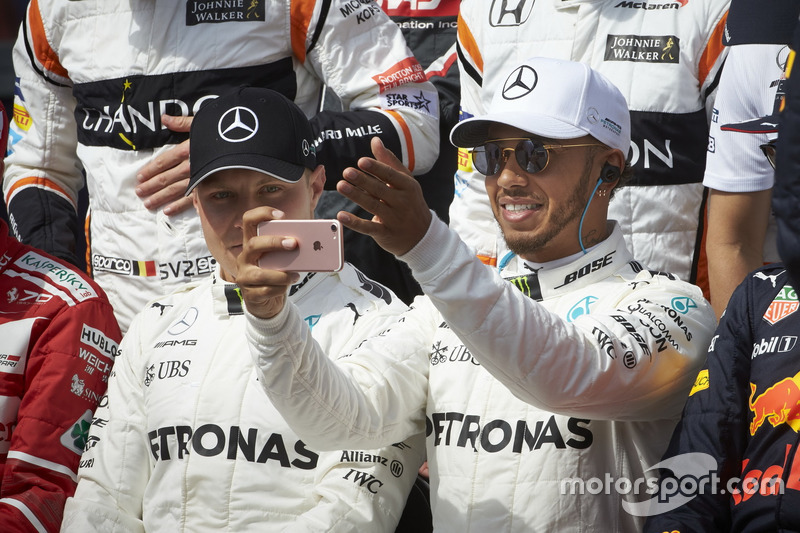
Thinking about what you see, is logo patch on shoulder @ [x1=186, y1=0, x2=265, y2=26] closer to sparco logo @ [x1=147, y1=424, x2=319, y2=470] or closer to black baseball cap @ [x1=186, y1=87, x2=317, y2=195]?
black baseball cap @ [x1=186, y1=87, x2=317, y2=195]

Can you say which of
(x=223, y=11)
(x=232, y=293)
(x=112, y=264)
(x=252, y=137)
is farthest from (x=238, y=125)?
(x=112, y=264)

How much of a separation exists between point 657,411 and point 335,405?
0.72 meters

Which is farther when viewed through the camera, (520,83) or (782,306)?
(520,83)

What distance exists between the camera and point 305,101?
3605 millimetres

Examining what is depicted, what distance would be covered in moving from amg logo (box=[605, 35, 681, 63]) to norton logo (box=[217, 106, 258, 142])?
3.83ft

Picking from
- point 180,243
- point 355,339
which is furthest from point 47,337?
point 355,339

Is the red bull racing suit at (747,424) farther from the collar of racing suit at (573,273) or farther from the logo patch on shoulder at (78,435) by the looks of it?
the logo patch on shoulder at (78,435)

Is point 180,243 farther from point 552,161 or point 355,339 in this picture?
point 552,161

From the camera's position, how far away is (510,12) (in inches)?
136

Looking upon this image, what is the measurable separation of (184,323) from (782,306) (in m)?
1.52

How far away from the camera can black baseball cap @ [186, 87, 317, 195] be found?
106 inches

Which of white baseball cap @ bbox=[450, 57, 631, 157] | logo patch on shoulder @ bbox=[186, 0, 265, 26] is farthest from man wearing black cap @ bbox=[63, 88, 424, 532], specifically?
logo patch on shoulder @ bbox=[186, 0, 265, 26]

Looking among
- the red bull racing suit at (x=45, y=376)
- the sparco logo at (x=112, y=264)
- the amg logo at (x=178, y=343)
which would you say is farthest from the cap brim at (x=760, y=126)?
the sparco logo at (x=112, y=264)

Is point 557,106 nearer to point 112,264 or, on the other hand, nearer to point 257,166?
point 257,166
